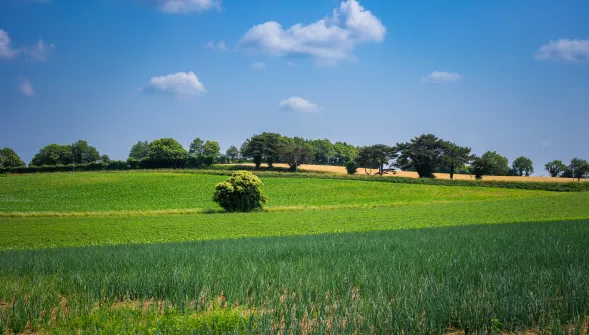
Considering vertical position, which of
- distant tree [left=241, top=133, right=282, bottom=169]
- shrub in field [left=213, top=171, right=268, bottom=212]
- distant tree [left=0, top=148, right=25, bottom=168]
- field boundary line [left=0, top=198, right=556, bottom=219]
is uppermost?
distant tree [left=241, top=133, right=282, bottom=169]

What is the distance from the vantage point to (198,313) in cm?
664

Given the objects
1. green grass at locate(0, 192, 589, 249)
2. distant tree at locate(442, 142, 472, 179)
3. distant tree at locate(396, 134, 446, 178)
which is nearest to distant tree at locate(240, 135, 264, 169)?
distant tree at locate(396, 134, 446, 178)

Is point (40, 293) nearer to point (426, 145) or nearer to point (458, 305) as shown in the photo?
point (458, 305)

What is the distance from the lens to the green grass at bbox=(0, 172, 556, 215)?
5612 centimetres

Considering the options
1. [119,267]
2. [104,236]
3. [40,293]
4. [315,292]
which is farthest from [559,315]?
[104,236]

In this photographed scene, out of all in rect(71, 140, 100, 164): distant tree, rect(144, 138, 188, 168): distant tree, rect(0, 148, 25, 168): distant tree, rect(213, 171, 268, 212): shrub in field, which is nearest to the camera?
rect(213, 171, 268, 212): shrub in field

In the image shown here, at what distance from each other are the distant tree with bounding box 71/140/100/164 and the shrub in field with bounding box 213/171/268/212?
128 metres

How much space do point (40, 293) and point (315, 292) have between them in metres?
5.33

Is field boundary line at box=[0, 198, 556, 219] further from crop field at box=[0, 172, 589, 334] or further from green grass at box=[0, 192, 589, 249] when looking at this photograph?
crop field at box=[0, 172, 589, 334]

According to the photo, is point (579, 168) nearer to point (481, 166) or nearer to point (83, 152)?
point (481, 166)

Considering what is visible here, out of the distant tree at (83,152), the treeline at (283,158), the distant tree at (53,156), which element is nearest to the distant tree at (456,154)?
the treeline at (283,158)

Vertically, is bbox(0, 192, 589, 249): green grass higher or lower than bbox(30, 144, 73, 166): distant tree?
lower

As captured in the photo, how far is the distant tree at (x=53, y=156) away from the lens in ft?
452

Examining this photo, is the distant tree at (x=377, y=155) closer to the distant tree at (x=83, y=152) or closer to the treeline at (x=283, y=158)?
the treeline at (x=283, y=158)
